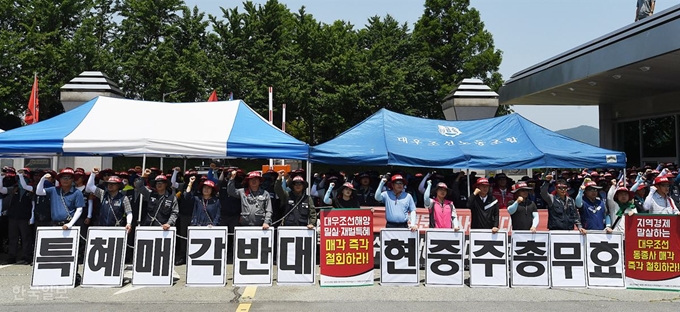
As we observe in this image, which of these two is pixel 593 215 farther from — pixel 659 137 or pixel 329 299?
pixel 659 137

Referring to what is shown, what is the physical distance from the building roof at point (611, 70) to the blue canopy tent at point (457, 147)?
3615 mm

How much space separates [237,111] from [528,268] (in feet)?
20.2

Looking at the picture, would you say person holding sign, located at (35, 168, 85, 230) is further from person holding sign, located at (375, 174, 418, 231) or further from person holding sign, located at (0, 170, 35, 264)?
person holding sign, located at (375, 174, 418, 231)

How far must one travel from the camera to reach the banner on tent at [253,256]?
7.39 m

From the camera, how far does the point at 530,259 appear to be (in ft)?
24.6

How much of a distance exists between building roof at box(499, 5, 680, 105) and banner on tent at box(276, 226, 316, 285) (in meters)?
9.43

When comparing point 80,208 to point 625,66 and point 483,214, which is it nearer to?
point 483,214

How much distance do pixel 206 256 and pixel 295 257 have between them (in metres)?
1.27

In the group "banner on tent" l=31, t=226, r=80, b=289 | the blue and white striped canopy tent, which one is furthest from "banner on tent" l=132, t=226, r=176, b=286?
the blue and white striped canopy tent

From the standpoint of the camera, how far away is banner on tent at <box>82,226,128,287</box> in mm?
7266

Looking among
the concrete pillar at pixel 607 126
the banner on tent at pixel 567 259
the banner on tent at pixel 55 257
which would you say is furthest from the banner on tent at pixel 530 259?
the concrete pillar at pixel 607 126

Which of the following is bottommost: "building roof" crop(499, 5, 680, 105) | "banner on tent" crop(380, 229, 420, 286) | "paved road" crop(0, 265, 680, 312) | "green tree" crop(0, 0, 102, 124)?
"paved road" crop(0, 265, 680, 312)

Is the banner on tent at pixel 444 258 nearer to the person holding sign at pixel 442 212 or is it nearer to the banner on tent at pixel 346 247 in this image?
the person holding sign at pixel 442 212

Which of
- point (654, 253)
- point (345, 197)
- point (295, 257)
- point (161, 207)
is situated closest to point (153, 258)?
point (161, 207)
